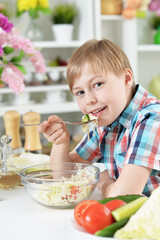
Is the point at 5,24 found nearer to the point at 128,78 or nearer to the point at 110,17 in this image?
the point at 128,78

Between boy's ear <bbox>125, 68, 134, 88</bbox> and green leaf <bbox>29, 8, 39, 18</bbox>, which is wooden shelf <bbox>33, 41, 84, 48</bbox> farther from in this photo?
boy's ear <bbox>125, 68, 134, 88</bbox>

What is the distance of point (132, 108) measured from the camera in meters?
1.26

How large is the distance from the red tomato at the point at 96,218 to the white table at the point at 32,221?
0.02 metres

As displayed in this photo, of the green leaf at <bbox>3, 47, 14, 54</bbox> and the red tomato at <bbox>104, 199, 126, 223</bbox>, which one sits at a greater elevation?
the green leaf at <bbox>3, 47, 14, 54</bbox>

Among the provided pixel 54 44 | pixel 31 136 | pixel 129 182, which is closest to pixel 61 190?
pixel 129 182

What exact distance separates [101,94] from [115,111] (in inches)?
3.2

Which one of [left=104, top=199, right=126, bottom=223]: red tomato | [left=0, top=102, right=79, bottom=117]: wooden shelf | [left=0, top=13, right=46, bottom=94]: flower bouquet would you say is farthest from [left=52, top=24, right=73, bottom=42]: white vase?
[left=104, top=199, right=126, bottom=223]: red tomato

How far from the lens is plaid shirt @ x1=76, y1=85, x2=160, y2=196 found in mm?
1088

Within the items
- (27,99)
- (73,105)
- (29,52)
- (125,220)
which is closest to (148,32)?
(73,105)

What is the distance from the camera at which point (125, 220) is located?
74cm

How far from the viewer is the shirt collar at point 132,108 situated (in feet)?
4.12

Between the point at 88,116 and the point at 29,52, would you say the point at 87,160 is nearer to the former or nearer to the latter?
the point at 88,116

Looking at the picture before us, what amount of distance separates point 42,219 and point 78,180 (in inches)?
5.6

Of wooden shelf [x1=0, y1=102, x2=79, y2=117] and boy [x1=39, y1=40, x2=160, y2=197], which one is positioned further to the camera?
wooden shelf [x1=0, y1=102, x2=79, y2=117]
